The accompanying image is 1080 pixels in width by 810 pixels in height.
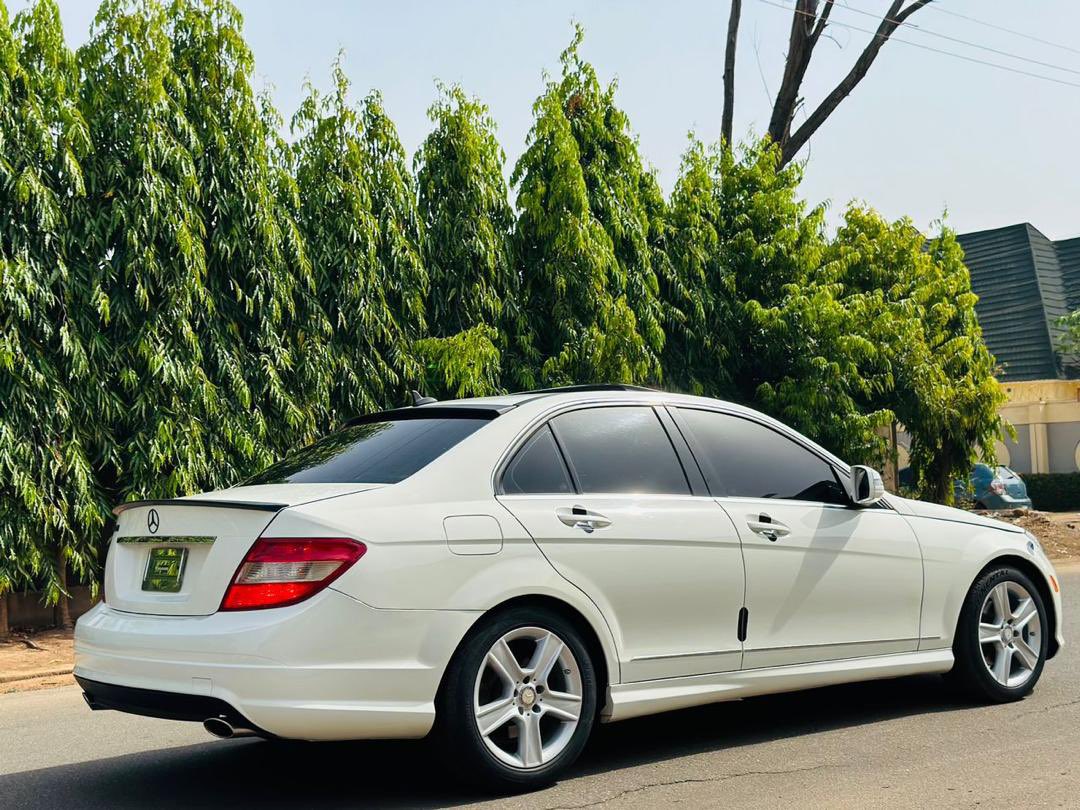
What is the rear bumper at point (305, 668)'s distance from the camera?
4.85m

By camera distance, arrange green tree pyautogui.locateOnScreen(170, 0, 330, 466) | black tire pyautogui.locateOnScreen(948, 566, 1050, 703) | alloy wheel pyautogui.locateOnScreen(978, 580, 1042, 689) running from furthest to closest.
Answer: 1. green tree pyautogui.locateOnScreen(170, 0, 330, 466)
2. alloy wheel pyautogui.locateOnScreen(978, 580, 1042, 689)
3. black tire pyautogui.locateOnScreen(948, 566, 1050, 703)

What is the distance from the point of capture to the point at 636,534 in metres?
5.74

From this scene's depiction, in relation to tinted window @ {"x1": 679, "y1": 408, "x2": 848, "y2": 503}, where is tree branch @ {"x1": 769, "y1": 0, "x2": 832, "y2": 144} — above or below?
above

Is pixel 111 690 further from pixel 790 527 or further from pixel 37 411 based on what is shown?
pixel 37 411

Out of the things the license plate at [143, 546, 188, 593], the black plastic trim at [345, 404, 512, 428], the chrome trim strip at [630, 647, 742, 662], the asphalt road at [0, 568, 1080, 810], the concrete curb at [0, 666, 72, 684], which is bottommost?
the concrete curb at [0, 666, 72, 684]

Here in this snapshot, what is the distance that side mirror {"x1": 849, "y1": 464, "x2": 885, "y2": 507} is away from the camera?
21.6 feet

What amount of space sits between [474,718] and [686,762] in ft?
4.14

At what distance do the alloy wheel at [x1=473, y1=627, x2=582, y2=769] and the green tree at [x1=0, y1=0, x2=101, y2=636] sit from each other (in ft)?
21.8

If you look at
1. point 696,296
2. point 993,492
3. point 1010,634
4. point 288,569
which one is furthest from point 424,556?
point 993,492

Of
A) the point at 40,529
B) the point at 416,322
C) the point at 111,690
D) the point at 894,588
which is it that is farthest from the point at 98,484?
the point at 894,588

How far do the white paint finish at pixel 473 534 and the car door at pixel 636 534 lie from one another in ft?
0.51

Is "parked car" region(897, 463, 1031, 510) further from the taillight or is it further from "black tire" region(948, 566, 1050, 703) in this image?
the taillight

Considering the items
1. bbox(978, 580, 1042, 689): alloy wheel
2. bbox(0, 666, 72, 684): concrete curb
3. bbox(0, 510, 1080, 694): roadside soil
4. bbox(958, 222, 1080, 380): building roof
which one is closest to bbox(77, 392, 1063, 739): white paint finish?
bbox(978, 580, 1042, 689): alloy wheel

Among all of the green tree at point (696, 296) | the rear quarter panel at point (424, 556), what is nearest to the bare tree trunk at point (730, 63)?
the green tree at point (696, 296)
